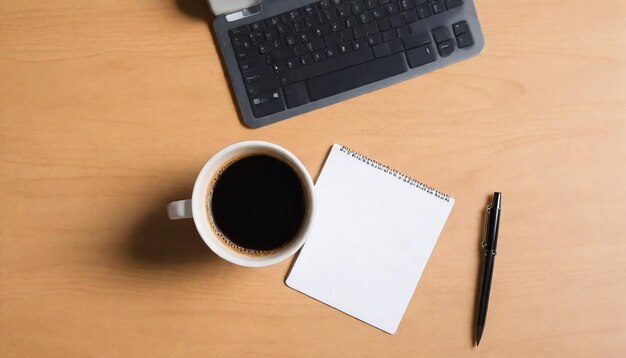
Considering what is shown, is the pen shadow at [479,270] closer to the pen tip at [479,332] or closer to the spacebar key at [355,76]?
the pen tip at [479,332]

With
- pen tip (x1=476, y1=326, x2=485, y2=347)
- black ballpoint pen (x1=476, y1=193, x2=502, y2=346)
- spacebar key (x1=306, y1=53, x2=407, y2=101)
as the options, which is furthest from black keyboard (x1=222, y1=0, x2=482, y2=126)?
pen tip (x1=476, y1=326, x2=485, y2=347)

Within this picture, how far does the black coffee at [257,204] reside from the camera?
54 cm

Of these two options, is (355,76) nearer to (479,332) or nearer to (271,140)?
(271,140)

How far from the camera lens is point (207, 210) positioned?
542mm

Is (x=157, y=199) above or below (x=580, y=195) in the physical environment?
above

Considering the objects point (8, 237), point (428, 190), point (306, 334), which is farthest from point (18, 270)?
point (428, 190)

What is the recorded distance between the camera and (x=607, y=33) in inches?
25.3

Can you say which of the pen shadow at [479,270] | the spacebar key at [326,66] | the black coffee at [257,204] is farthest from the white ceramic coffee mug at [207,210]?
the pen shadow at [479,270]

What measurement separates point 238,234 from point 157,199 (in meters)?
0.12

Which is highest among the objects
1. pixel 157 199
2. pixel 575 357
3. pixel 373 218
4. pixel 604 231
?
pixel 157 199

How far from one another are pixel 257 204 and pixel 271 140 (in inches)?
3.7

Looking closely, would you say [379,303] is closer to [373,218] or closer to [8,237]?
[373,218]

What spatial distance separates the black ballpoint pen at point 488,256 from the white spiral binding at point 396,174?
53 millimetres

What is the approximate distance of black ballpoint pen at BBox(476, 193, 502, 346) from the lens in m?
0.62
